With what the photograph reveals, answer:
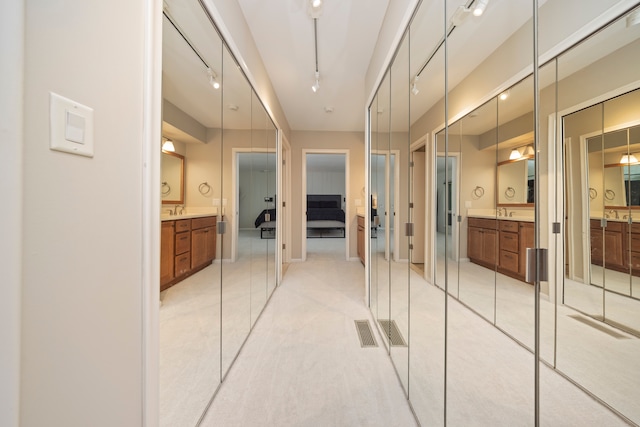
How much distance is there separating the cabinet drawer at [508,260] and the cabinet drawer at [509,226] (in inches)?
3.1

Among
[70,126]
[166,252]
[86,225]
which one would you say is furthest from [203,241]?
[70,126]

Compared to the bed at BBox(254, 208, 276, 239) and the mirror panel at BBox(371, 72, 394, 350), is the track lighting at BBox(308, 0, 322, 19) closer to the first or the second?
the mirror panel at BBox(371, 72, 394, 350)

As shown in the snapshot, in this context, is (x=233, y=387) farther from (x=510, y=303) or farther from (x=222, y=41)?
(x=222, y=41)

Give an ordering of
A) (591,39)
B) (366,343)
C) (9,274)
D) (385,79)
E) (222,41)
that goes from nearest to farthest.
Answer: (9,274) < (591,39) < (222,41) < (366,343) < (385,79)

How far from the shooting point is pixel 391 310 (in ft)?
6.31

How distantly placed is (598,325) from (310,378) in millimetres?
1416

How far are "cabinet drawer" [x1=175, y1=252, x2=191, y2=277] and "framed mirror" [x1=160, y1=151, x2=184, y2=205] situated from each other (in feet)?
0.89

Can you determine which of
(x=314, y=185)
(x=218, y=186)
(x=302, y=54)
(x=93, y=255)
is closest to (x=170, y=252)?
(x=93, y=255)

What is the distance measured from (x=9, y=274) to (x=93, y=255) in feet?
0.65

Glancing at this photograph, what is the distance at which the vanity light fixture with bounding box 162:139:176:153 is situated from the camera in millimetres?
1006

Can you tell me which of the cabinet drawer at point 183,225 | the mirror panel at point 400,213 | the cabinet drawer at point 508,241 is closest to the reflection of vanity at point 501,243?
the cabinet drawer at point 508,241

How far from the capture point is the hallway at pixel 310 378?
1.27 meters

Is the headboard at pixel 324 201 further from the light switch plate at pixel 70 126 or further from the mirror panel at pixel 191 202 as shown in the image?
the light switch plate at pixel 70 126

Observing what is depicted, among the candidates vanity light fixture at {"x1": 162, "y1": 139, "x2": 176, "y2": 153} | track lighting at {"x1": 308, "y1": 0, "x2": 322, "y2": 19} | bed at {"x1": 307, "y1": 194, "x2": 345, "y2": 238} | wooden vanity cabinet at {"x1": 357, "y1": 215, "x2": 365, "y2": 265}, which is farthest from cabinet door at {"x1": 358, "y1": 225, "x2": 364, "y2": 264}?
vanity light fixture at {"x1": 162, "y1": 139, "x2": 176, "y2": 153}
